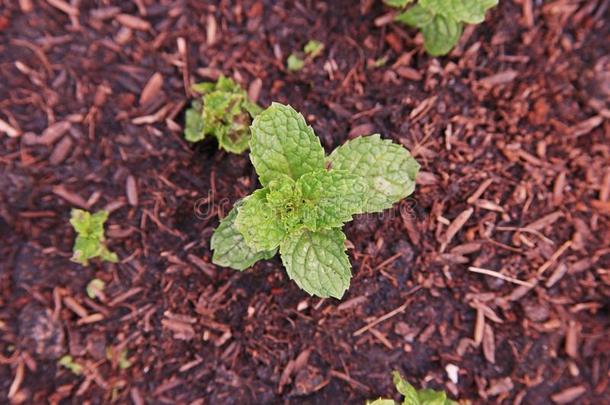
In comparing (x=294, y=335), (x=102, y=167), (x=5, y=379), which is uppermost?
(x=102, y=167)

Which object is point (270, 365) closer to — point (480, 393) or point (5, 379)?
point (480, 393)

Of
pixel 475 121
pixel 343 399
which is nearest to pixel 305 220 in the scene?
pixel 343 399

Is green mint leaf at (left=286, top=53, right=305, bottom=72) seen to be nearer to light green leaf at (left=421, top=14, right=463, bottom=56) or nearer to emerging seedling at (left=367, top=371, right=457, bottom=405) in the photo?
light green leaf at (left=421, top=14, right=463, bottom=56)

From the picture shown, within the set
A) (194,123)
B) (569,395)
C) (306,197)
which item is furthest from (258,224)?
(569,395)

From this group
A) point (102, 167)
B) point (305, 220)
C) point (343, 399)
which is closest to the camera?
point (305, 220)

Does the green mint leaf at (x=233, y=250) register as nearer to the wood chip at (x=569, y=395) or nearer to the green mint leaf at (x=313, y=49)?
the green mint leaf at (x=313, y=49)

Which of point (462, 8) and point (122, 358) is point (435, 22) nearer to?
point (462, 8)

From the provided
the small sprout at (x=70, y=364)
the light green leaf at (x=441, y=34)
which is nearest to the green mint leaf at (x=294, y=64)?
the light green leaf at (x=441, y=34)
